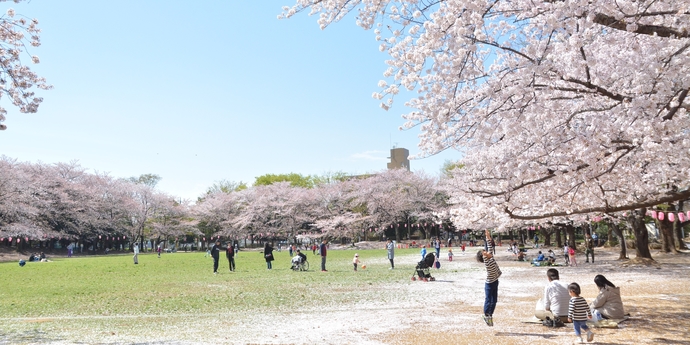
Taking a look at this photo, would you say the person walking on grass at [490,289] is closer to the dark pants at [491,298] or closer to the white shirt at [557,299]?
the dark pants at [491,298]

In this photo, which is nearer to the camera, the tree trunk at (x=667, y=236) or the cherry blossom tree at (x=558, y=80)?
the cherry blossom tree at (x=558, y=80)

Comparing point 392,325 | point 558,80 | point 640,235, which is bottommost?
point 392,325

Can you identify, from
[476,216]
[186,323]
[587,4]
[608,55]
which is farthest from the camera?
[476,216]

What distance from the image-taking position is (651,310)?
9.04 meters

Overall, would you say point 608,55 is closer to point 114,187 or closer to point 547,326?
point 547,326

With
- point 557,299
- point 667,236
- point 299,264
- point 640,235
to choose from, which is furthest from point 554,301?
point 667,236

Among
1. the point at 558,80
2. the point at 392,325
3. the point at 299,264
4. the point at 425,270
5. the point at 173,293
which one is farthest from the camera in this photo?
the point at 299,264

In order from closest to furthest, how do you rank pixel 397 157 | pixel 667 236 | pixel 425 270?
pixel 425 270 < pixel 667 236 < pixel 397 157

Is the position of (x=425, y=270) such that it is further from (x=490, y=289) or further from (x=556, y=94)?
(x=556, y=94)

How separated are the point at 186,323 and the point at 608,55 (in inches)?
351

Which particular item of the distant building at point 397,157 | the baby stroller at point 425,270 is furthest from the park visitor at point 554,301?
the distant building at point 397,157

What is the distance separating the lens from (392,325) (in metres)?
8.28

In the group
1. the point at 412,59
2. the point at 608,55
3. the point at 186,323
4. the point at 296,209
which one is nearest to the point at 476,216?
the point at 608,55

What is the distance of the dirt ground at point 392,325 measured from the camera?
7164 mm
